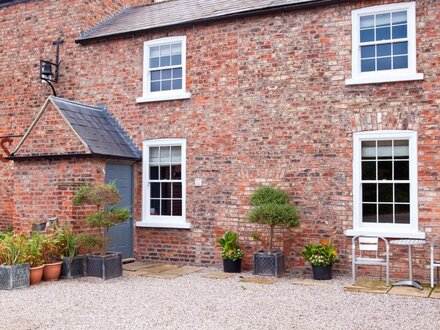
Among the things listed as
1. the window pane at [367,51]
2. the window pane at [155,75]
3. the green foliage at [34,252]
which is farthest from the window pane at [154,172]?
the window pane at [367,51]

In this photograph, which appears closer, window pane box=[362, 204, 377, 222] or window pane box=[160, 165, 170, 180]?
window pane box=[362, 204, 377, 222]

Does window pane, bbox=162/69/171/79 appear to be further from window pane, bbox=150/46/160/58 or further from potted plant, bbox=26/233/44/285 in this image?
potted plant, bbox=26/233/44/285

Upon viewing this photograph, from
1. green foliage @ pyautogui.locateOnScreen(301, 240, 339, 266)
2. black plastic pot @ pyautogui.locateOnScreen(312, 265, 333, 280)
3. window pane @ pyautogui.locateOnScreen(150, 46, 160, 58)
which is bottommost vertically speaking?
black plastic pot @ pyautogui.locateOnScreen(312, 265, 333, 280)

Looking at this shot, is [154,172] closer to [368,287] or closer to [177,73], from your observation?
[177,73]

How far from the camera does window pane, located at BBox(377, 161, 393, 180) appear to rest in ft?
32.8

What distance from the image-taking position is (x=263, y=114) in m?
11.1

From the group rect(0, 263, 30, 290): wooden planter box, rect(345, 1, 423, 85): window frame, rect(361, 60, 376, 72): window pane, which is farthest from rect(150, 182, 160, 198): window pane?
rect(361, 60, 376, 72): window pane

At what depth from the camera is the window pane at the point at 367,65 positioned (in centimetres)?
1030

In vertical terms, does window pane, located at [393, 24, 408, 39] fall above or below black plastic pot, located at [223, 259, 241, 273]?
above

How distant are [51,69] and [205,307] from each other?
8.87m

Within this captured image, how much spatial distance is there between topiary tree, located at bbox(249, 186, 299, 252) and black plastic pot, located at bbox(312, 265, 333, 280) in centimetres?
94

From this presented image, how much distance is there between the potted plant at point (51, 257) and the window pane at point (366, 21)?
7586mm

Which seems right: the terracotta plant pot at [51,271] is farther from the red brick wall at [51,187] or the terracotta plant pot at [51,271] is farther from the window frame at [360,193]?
the window frame at [360,193]

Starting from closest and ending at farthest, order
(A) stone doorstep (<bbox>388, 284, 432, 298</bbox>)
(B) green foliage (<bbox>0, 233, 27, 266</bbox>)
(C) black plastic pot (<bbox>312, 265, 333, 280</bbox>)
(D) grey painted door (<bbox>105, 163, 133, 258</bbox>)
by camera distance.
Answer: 1. (A) stone doorstep (<bbox>388, 284, 432, 298</bbox>)
2. (B) green foliage (<bbox>0, 233, 27, 266</bbox>)
3. (C) black plastic pot (<bbox>312, 265, 333, 280</bbox>)
4. (D) grey painted door (<bbox>105, 163, 133, 258</bbox>)
